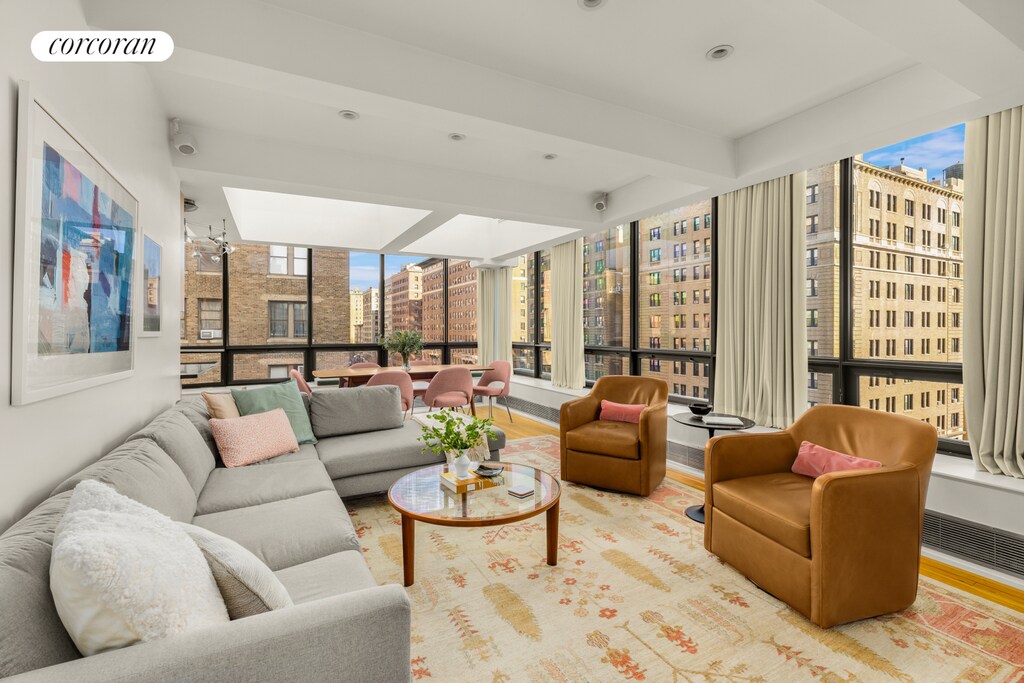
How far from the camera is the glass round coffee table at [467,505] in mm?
2262

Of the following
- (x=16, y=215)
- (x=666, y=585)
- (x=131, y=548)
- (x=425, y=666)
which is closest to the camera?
(x=131, y=548)

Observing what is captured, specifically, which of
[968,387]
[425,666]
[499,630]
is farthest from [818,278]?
[425,666]

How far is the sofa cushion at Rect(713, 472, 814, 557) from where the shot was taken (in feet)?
6.85

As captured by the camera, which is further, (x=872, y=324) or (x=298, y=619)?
(x=872, y=324)

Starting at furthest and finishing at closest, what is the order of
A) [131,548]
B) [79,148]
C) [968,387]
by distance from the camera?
[968,387]
[79,148]
[131,548]

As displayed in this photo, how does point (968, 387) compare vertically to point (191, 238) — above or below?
below

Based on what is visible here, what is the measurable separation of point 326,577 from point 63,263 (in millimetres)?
1398

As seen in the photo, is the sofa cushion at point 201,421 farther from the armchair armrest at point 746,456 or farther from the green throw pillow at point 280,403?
the armchair armrest at point 746,456

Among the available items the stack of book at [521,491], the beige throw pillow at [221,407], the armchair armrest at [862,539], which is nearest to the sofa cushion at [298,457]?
the beige throw pillow at [221,407]

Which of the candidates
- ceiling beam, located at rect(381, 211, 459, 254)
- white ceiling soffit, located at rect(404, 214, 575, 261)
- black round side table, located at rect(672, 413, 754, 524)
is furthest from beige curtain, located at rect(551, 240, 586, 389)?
black round side table, located at rect(672, 413, 754, 524)

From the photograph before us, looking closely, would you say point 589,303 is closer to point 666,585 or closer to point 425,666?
point 666,585

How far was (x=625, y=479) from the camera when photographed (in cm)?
353

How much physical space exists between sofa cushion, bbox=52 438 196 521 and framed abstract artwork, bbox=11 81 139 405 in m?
0.30

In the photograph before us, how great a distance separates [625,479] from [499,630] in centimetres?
179
